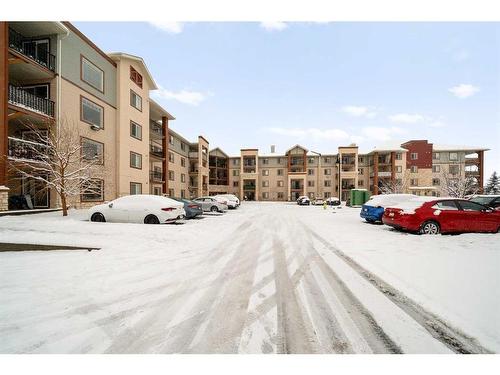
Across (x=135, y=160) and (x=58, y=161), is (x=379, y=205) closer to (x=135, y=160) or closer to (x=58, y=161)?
(x=58, y=161)

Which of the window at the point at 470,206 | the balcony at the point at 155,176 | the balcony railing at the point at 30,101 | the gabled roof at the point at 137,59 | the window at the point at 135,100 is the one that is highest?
the gabled roof at the point at 137,59

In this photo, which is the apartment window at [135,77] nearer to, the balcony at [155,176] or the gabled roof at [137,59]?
the gabled roof at [137,59]

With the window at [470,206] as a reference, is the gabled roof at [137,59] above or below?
above

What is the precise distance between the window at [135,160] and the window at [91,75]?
617 centimetres

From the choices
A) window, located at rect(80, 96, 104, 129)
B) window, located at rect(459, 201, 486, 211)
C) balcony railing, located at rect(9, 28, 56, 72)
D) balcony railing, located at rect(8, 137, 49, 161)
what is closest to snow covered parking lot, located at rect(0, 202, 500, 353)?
window, located at rect(459, 201, 486, 211)

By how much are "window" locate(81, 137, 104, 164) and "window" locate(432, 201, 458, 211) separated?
812 inches

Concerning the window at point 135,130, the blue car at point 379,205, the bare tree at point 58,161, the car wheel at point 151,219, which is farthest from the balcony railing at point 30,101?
the blue car at point 379,205

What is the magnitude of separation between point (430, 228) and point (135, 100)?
25.9 meters

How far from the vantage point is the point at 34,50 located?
16.0m

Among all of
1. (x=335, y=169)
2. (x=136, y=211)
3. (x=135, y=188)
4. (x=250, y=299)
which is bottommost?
(x=250, y=299)

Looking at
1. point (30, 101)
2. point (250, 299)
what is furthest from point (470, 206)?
point (30, 101)

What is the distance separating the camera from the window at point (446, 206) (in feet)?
29.5

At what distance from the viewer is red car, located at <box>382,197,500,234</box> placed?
8906 mm

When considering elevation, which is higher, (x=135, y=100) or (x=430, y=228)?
(x=135, y=100)
